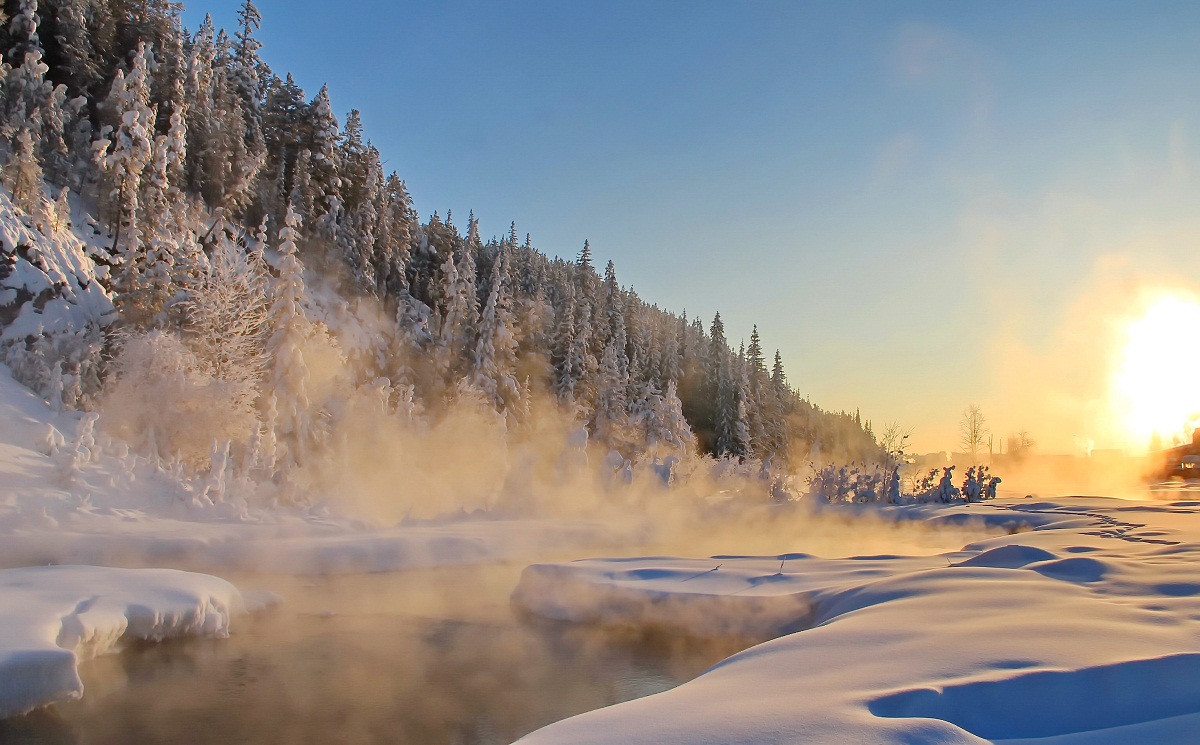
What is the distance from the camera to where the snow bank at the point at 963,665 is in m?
5.29

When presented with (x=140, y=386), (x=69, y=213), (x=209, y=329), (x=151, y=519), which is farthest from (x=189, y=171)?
(x=151, y=519)

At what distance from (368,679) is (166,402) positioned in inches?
824

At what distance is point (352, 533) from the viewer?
24922mm

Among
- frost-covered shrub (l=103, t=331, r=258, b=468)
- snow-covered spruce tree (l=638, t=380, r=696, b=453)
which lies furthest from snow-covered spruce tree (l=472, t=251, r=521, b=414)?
frost-covered shrub (l=103, t=331, r=258, b=468)

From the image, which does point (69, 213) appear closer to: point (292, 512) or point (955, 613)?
point (292, 512)

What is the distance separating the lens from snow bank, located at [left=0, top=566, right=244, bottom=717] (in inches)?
363

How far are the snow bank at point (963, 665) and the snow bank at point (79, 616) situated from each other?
7375mm

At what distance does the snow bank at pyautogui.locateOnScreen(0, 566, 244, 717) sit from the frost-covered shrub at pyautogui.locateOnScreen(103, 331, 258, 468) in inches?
572

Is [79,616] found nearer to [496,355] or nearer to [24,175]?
[24,175]

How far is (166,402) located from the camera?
27719mm

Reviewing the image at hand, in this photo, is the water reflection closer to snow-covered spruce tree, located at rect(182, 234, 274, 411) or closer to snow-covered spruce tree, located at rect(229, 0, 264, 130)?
snow-covered spruce tree, located at rect(182, 234, 274, 411)

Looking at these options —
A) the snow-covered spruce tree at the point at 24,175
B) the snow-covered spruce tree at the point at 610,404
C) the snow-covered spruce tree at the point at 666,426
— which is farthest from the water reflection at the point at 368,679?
the snow-covered spruce tree at the point at 610,404

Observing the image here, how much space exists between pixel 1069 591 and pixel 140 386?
97.2ft

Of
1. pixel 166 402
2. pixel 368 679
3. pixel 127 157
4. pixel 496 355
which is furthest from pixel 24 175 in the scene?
pixel 368 679
